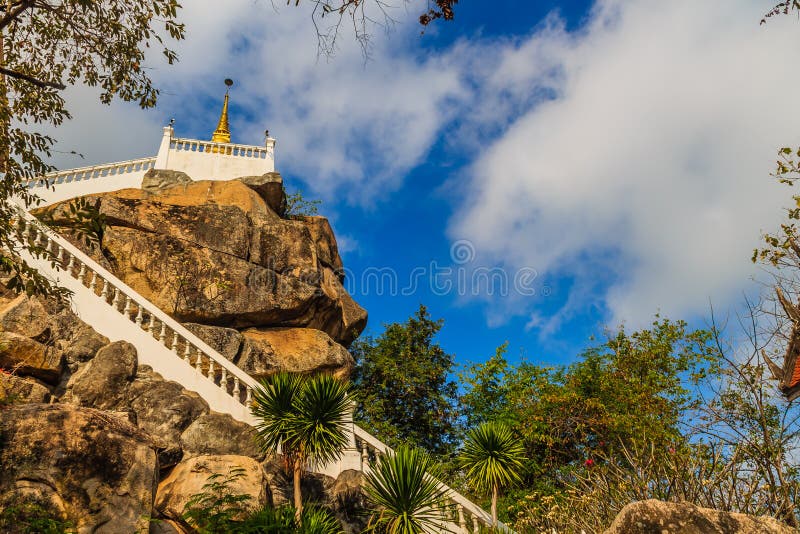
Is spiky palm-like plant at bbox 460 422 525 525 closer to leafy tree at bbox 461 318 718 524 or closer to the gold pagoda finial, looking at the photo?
leafy tree at bbox 461 318 718 524

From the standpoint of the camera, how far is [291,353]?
65.0 ft

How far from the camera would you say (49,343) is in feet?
43.8

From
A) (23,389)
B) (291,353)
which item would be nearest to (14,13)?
(23,389)

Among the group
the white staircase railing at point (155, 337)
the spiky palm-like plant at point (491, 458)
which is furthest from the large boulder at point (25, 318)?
the spiky palm-like plant at point (491, 458)

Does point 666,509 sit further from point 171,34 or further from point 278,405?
point 171,34

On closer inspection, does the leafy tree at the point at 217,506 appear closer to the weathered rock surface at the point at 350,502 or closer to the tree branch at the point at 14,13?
the weathered rock surface at the point at 350,502

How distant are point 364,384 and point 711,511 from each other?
73.7ft

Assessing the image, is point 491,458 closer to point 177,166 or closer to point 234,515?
point 234,515

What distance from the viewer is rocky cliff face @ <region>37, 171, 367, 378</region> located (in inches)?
760

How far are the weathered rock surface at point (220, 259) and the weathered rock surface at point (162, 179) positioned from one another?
41.0 inches

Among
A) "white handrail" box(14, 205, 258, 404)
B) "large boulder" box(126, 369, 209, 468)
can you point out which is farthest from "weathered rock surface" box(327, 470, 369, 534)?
"large boulder" box(126, 369, 209, 468)

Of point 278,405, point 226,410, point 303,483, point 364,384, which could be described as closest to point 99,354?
point 226,410

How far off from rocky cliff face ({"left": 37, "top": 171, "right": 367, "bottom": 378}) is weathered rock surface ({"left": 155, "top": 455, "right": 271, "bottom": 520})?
25.9 feet

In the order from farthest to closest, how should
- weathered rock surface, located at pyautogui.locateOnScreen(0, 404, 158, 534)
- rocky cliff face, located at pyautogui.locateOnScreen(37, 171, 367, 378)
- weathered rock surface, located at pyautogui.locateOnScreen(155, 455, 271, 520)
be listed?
1. rocky cliff face, located at pyautogui.locateOnScreen(37, 171, 367, 378)
2. weathered rock surface, located at pyautogui.locateOnScreen(155, 455, 271, 520)
3. weathered rock surface, located at pyautogui.locateOnScreen(0, 404, 158, 534)
